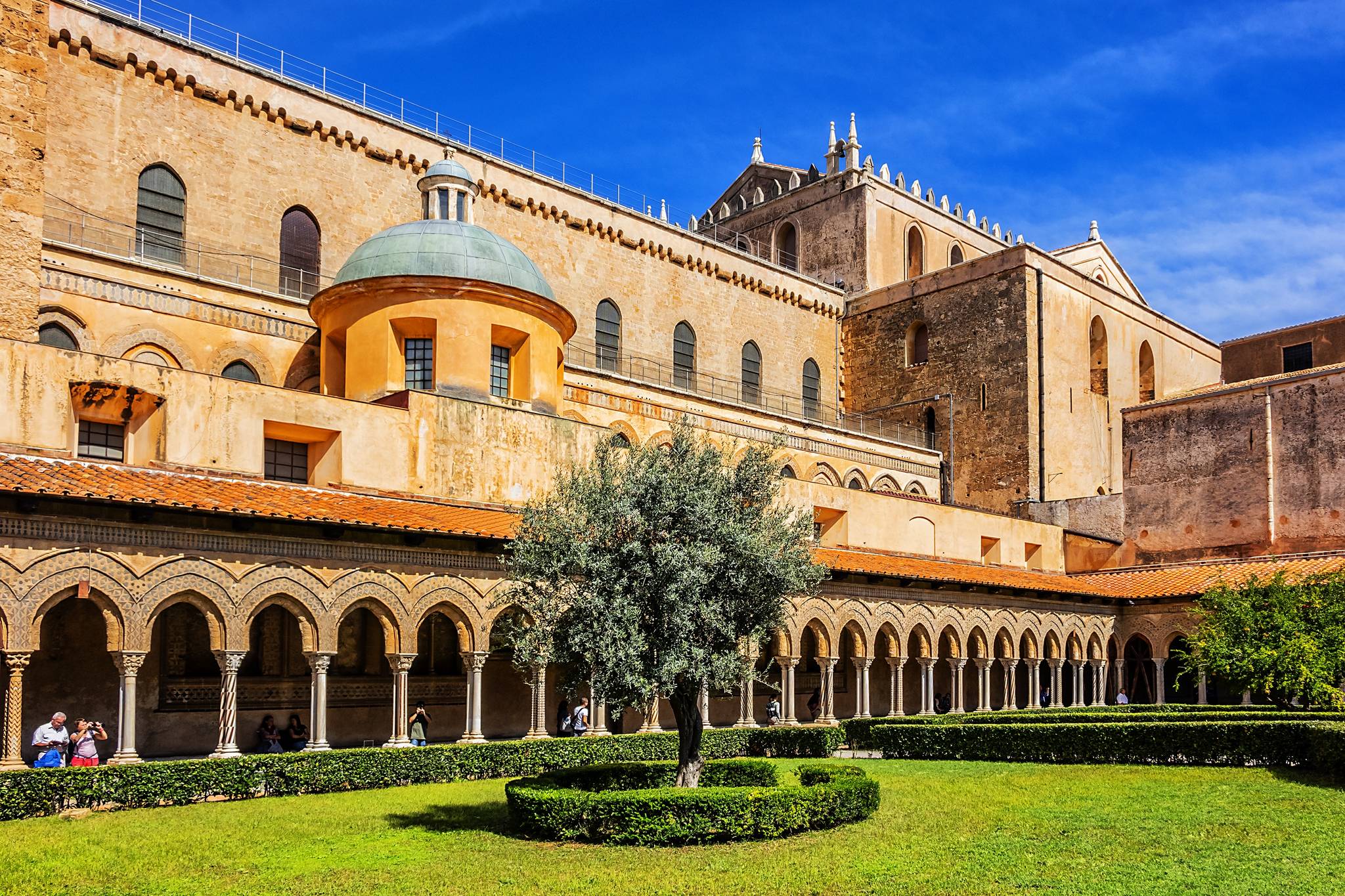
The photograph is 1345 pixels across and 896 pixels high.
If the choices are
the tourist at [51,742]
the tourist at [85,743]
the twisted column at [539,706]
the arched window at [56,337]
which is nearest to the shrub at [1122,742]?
the twisted column at [539,706]

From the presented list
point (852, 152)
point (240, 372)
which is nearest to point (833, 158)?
point (852, 152)

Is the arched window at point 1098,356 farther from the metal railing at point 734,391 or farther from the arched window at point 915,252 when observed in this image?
the arched window at point 915,252

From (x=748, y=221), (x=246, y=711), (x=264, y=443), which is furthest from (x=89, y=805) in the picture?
(x=748, y=221)

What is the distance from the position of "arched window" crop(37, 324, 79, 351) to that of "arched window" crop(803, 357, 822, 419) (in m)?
24.7

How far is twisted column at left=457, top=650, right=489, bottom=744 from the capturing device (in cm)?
2088

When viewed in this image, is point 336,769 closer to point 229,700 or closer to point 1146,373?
point 229,700

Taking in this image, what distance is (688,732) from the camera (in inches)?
576

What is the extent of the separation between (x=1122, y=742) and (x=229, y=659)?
1390 cm

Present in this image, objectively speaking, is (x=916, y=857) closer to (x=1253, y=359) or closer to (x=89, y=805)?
(x=89, y=805)

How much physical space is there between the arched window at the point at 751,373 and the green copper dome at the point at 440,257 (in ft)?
47.9

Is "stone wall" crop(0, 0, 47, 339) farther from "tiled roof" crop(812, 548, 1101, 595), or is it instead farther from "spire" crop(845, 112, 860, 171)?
"spire" crop(845, 112, 860, 171)

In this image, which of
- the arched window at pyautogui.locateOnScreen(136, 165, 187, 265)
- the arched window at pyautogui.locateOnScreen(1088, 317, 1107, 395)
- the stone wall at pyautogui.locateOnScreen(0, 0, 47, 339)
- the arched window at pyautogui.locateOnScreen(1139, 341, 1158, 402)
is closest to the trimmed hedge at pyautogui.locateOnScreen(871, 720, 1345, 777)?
the stone wall at pyautogui.locateOnScreen(0, 0, 47, 339)

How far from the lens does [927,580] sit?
95.8ft

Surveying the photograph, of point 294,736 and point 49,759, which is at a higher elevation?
point 49,759
